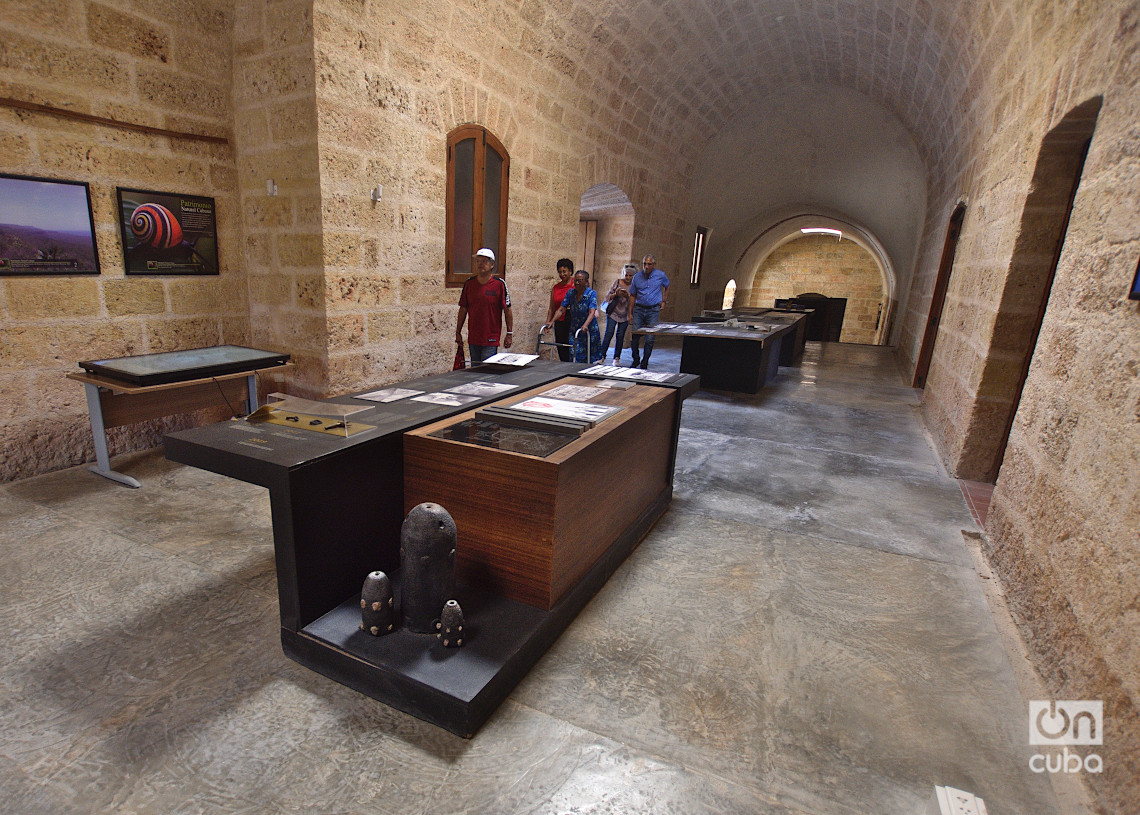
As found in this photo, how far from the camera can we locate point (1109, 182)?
7.54 ft

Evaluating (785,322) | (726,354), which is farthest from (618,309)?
(785,322)

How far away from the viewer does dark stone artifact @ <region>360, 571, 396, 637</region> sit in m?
1.94

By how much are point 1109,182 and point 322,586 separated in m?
3.45

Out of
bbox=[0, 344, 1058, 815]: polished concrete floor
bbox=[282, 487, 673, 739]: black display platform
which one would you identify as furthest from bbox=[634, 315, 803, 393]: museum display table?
bbox=[282, 487, 673, 739]: black display platform

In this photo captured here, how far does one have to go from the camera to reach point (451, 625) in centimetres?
189

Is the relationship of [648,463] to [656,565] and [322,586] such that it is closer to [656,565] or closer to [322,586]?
[656,565]

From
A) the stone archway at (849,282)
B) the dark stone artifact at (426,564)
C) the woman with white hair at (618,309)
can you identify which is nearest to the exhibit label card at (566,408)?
the dark stone artifact at (426,564)

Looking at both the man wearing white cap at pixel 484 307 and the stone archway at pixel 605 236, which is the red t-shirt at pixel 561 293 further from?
the stone archway at pixel 605 236

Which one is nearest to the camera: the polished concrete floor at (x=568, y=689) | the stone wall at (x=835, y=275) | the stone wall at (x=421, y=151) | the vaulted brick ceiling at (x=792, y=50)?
the polished concrete floor at (x=568, y=689)

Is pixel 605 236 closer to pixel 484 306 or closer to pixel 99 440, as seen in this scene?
pixel 484 306

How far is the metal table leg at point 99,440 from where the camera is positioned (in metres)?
3.45

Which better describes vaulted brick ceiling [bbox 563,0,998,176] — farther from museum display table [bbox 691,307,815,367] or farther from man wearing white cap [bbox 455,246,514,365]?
man wearing white cap [bbox 455,246,514,365]

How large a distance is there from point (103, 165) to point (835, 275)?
22.3 meters

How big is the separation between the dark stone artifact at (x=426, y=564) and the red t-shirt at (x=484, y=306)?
3.08 m
